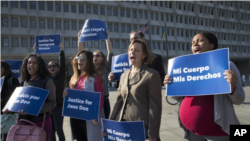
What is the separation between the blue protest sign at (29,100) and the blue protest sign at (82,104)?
0.37 meters

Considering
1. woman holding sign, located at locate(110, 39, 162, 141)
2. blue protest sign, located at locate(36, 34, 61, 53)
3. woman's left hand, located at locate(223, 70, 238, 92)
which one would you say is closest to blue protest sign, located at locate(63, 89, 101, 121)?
woman holding sign, located at locate(110, 39, 162, 141)

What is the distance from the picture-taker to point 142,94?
2.11 meters

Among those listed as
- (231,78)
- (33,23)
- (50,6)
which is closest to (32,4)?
(50,6)

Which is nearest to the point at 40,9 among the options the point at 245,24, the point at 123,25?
the point at 123,25

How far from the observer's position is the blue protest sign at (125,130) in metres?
2.01

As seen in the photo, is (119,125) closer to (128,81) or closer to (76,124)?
(128,81)

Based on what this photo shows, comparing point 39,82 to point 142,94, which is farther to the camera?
point 39,82

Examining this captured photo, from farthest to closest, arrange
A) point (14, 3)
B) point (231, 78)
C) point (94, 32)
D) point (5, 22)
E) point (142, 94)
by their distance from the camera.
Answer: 1. point (14, 3)
2. point (5, 22)
3. point (94, 32)
4. point (142, 94)
5. point (231, 78)

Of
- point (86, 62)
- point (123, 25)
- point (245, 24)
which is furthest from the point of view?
point (245, 24)

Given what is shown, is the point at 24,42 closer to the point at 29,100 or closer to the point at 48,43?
the point at 48,43

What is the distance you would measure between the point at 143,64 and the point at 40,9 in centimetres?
3417

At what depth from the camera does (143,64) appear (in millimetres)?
2369

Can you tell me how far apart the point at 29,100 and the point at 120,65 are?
5.07 feet

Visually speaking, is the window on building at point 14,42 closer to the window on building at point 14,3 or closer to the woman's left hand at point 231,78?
the window on building at point 14,3
